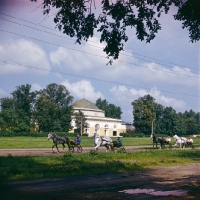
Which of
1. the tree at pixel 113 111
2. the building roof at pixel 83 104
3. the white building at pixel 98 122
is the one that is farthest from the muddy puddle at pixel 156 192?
the tree at pixel 113 111

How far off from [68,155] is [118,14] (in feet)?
51.9

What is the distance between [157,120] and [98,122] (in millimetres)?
27049

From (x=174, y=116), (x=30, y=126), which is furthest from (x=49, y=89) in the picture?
(x=174, y=116)

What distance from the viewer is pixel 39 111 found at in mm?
111188

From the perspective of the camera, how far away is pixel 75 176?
16344 mm

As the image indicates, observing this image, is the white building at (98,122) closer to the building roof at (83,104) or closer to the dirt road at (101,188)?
the building roof at (83,104)

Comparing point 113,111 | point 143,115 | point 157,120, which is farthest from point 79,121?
point 113,111

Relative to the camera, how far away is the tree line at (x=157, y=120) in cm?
12950

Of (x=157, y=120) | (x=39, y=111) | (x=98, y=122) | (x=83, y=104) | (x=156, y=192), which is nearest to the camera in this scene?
(x=156, y=192)

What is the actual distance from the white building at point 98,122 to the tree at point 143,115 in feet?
26.5

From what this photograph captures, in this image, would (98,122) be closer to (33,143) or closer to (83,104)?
(83,104)

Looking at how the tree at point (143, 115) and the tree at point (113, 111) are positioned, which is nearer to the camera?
the tree at point (143, 115)

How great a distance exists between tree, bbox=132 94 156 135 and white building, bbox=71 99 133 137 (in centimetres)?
808

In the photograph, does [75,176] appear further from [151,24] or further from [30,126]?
[30,126]
